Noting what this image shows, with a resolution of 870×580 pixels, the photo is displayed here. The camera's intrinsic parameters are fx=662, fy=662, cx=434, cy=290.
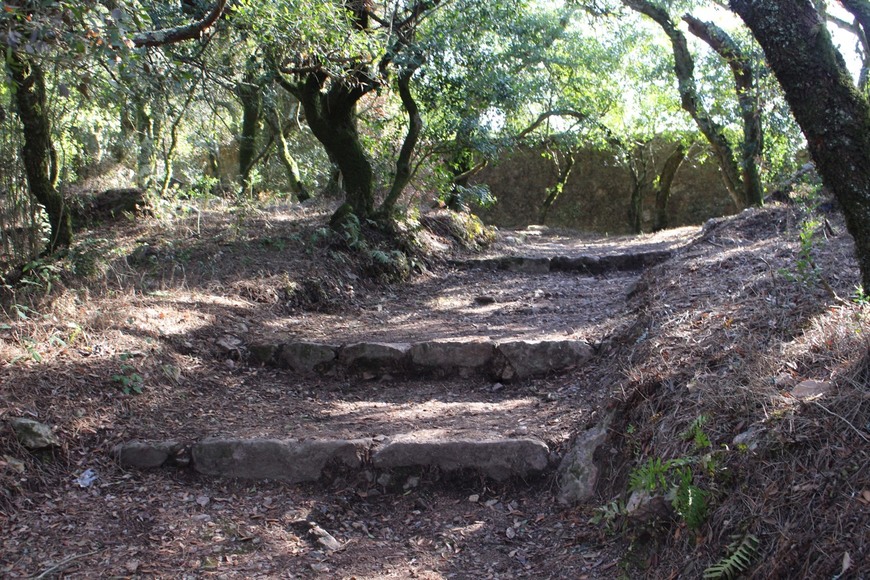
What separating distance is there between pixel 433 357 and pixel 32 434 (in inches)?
105

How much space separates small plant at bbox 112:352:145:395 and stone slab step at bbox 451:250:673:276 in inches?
206

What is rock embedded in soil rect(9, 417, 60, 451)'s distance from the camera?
→ 353 centimetres

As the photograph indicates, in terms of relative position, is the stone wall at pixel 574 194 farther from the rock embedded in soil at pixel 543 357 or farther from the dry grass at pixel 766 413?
the dry grass at pixel 766 413

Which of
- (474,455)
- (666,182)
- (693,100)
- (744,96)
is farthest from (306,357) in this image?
(666,182)

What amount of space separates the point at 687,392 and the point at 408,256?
5613 millimetres

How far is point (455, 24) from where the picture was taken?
827 centimetres

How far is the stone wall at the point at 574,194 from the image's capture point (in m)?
20.3

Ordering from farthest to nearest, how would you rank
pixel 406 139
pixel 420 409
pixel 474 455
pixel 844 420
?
1. pixel 406 139
2. pixel 420 409
3. pixel 474 455
4. pixel 844 420

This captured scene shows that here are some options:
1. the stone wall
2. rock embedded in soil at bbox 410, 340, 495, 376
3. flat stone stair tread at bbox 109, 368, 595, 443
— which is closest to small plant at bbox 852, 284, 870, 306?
flat stone stair tread at bbox 109, 368, 595, 443

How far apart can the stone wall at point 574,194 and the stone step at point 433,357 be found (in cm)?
1555

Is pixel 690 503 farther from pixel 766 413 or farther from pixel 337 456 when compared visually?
pixel 337 456

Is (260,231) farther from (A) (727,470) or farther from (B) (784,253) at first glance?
(A) (727,470)

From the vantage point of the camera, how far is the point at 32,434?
11.7 feet

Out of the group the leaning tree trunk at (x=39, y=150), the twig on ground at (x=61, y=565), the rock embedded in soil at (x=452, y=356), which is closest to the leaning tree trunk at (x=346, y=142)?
the leaning tree trunk at (x=39, y=150)
